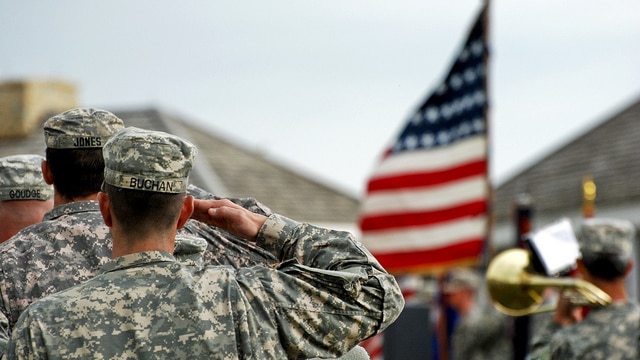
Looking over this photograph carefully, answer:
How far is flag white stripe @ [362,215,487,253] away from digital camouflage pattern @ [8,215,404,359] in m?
7.15

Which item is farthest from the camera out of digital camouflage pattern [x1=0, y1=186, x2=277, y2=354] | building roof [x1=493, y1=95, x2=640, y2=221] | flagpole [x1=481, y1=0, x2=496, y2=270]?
building roof [x1=493, y1=95, x2=640, y2=221]

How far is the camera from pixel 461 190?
10398mm

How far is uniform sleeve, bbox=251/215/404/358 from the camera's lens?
3066mm

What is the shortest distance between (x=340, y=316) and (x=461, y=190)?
24.2 feet

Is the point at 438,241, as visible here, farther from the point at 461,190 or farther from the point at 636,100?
the point at 636,100

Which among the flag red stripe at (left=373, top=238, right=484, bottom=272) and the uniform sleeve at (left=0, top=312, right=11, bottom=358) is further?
the flag red stripe at (left=373, top=238, right=484, bottom=272)

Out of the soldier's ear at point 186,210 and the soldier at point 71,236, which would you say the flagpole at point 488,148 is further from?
the soldier's ear at point 186,210

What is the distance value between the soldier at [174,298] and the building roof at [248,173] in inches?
649

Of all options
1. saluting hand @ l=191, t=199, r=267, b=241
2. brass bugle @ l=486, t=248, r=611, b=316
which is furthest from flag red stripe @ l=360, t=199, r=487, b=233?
saluting hand @ l=191, t=199, r=267, b=241

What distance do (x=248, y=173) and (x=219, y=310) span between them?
1838 centimetres

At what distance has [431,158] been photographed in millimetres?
10531

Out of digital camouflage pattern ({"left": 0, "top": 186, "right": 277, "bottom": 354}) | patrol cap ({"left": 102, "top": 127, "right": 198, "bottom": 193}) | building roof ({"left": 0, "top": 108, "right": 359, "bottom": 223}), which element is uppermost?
patrol cap ({"left": 102, "top": 127, "right": 198, "bottom": 193})

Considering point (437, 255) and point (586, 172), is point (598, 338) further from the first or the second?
point (586, 172)

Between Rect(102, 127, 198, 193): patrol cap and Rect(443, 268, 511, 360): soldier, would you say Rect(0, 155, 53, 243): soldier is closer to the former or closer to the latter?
Rect(102, 127, 198, 193): patrol cap
